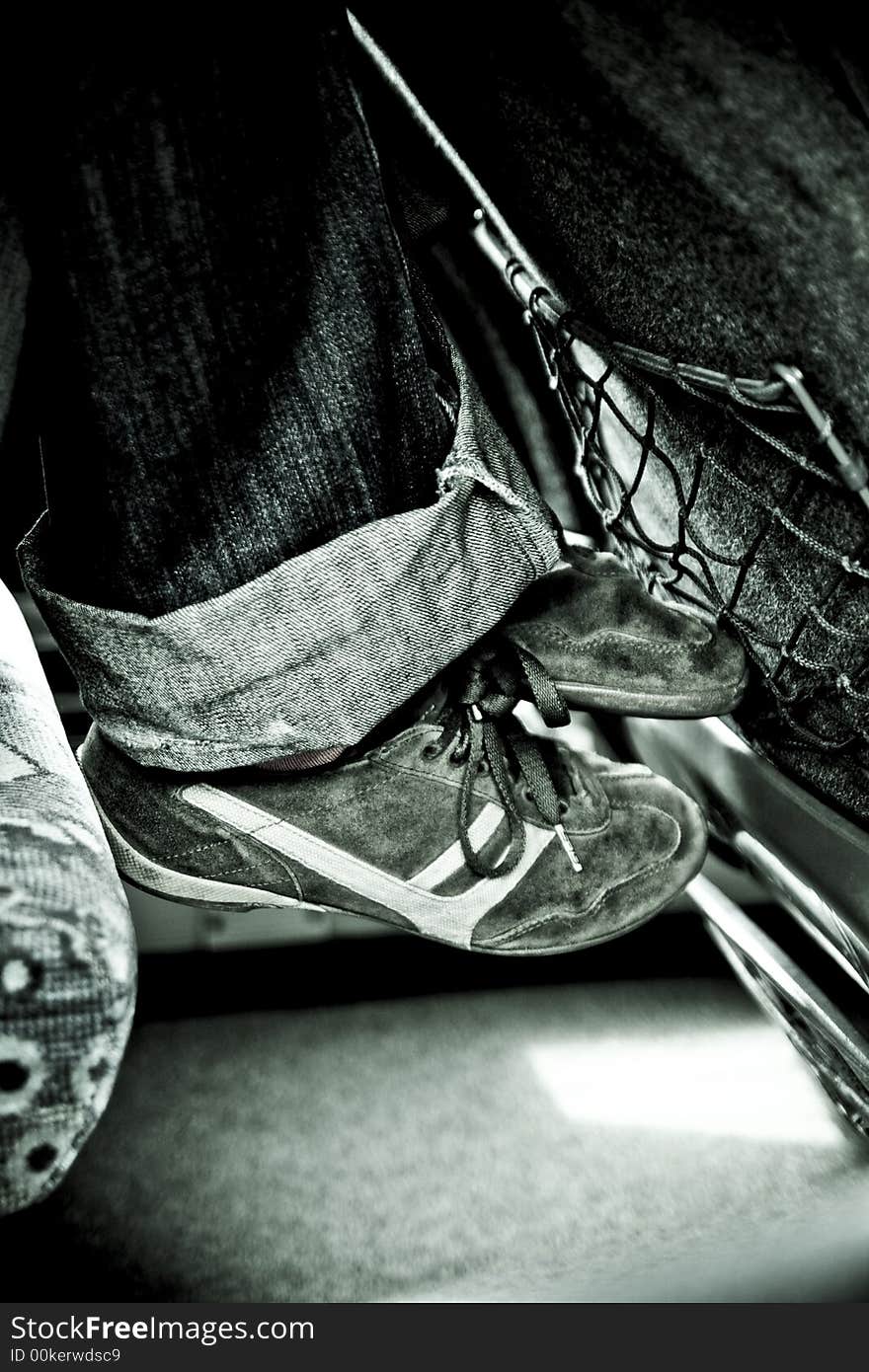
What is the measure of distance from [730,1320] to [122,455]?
53cm

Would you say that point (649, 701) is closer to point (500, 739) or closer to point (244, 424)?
point (500, 739)

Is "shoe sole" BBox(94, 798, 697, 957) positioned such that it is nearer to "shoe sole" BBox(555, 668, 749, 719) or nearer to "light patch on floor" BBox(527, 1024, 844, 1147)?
"shoe sole" BBox(555, 668, 749, 719)

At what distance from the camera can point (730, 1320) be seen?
17.9 inches

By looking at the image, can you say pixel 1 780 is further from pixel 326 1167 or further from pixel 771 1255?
pixel 771 1255

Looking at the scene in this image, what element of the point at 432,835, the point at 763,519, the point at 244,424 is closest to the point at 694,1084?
the point at 432,835

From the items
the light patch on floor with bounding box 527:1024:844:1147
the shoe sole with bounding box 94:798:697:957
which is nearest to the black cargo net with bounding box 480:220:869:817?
the shoe sole with bounding box 94:798:697:957

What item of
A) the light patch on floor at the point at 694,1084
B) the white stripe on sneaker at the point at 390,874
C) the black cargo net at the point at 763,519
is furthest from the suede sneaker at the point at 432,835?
the light patch on floor at the point at 694,1084

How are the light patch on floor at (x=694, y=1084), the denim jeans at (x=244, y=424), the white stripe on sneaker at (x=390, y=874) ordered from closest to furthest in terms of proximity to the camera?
the denim jeans at (x=244, y=424) < the white stripe on sneaker at (x=390, y=874) < the light patch on floor at (x=694, y=1084)

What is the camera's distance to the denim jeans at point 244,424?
0.39 m

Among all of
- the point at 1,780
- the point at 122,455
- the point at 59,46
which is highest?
the point at 59,46

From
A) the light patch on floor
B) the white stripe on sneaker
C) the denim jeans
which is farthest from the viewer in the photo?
the light patch on floor

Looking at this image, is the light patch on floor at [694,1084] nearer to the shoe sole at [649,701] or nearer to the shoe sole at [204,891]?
the shoe sole at [204,891]

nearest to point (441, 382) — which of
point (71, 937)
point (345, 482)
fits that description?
point (345, 482)

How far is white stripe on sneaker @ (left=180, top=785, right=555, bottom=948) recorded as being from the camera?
49 centimetres
